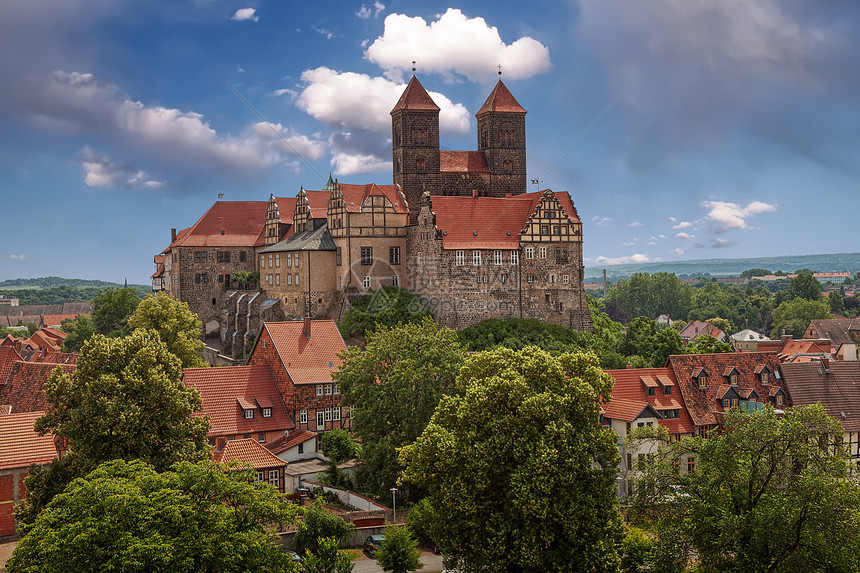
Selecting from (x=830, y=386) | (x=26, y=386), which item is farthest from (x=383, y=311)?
(x=830, y=386)

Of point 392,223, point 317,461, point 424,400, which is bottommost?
point 317,461

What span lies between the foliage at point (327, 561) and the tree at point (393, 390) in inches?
451

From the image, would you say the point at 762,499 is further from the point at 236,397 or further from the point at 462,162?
the point at 462,162

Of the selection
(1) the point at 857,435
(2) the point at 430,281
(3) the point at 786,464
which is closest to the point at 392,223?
(2) the point at 430,281

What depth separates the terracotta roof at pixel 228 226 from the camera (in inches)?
3551

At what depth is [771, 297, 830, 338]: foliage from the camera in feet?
549

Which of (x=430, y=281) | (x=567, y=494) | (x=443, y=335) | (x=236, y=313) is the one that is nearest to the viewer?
(x=567, y=494)

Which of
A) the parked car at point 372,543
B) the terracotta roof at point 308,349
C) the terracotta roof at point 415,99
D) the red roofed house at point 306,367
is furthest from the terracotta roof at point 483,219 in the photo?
the parked car at point 372,543

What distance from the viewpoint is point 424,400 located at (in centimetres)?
4759

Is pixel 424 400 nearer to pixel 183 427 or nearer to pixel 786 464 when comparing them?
pixel 183 427

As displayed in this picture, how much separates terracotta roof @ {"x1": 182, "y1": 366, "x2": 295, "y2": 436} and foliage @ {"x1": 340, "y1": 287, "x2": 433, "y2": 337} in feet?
60.4

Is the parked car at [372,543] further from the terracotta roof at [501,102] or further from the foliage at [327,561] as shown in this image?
the terracotta roof at [501,102]

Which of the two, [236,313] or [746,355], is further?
[236,313]

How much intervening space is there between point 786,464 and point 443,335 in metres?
20.7
